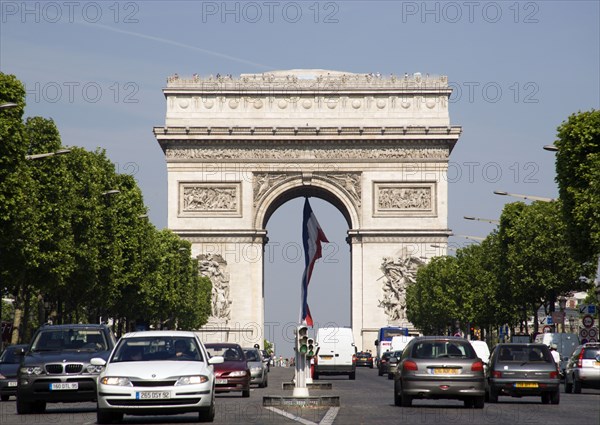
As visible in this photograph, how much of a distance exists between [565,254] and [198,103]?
Result: 1593 inches

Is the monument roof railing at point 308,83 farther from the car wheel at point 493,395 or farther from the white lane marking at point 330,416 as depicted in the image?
the white lane marking at point 330,416

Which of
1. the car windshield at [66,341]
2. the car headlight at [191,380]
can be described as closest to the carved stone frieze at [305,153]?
the car windshield at [66,341]

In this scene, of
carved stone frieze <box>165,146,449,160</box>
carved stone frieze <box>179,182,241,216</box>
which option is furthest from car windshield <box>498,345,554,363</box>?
carved stone frieze <box>179,182,241,216</box>

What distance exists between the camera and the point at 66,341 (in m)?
38.0

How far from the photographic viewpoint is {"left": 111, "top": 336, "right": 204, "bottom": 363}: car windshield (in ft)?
102

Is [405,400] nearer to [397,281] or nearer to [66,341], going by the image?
[66,341]

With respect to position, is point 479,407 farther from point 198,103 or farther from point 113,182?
point 198,103

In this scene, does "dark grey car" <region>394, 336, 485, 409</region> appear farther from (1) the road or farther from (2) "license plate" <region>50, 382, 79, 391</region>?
(2) "license plate" <region>50, 382, 79, 391</region>

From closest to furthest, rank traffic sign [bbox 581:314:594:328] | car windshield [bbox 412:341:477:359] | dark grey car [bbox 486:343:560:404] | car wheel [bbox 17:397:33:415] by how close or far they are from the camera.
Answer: car wheel [bbox 17:397:33:415]
car windshield [bbox 412:341:477:359]
dark grey car [bbox 486:343:560:404]
traffic sign [bbox 581:314:594:328]

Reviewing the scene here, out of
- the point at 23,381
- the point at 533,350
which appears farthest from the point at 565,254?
the point at 23,381

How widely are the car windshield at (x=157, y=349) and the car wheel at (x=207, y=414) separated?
112 centimetres

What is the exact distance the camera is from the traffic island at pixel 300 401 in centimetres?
3759

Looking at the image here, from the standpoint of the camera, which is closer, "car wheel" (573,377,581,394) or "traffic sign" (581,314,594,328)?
"car wheel" (573,377,581,394)

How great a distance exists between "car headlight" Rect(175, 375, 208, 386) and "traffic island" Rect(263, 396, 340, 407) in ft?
25.6
